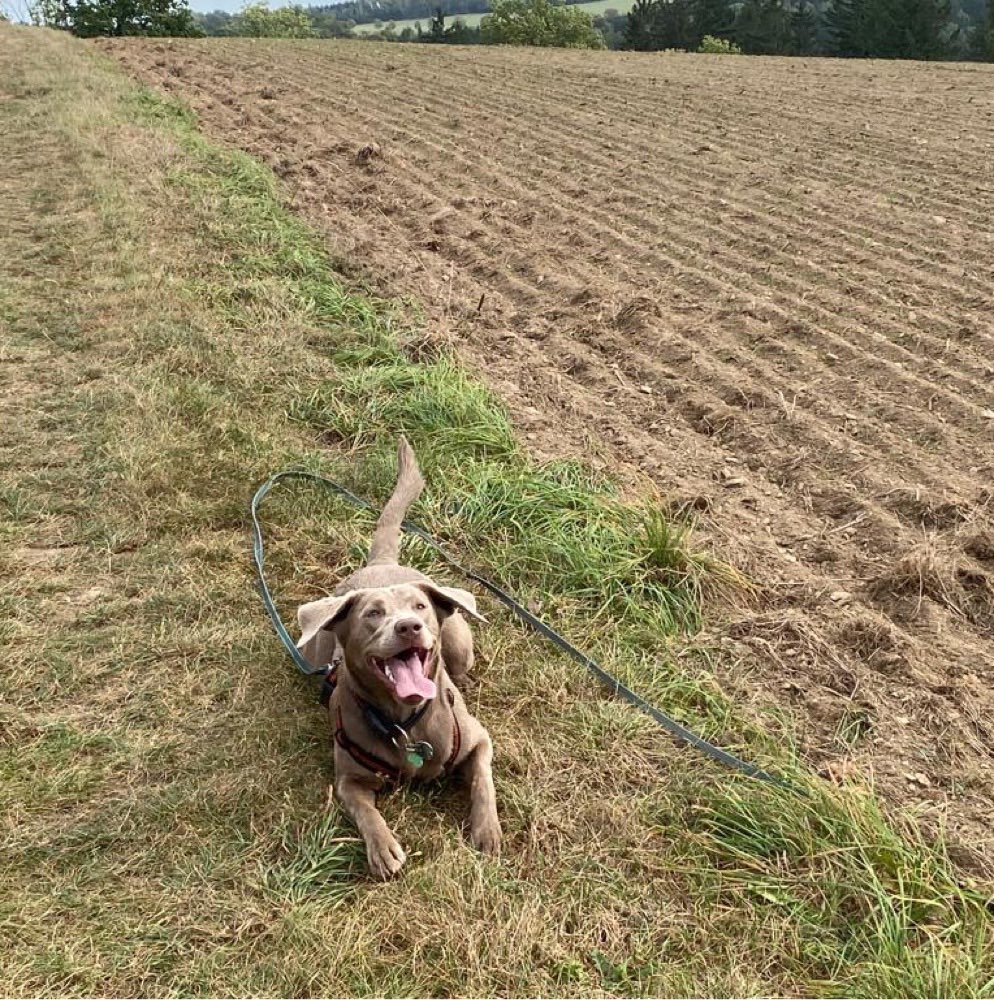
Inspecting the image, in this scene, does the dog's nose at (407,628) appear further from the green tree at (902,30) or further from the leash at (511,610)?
the green tree at (902,30)

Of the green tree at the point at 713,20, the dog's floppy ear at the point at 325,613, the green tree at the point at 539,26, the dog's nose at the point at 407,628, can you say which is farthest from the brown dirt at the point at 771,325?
the green tree at the point at 539,26

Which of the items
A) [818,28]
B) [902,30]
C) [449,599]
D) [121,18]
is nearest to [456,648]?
[449,599]

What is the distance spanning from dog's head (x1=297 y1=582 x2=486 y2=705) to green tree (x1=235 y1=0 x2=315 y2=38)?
218ft

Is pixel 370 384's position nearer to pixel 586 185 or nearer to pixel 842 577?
pixel 842 577

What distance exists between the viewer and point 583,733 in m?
3.40

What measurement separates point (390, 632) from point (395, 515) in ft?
4.28

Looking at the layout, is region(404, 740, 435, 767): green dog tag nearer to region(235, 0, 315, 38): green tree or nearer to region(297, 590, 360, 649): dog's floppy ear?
region(297, 590, 360, 649): dog's floppy ear

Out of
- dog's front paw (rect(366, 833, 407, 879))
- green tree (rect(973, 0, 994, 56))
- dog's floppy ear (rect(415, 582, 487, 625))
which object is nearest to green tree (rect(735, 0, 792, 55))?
green tree (rect(973, 0, 994, 56))

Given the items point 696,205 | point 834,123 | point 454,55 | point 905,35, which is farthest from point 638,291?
point 905,35

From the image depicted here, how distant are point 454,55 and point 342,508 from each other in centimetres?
2069

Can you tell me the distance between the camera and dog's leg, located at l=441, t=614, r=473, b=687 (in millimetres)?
3563

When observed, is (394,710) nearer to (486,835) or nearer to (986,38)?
(486,835)

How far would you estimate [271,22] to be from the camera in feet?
211

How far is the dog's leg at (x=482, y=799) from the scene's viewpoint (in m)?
2.97
